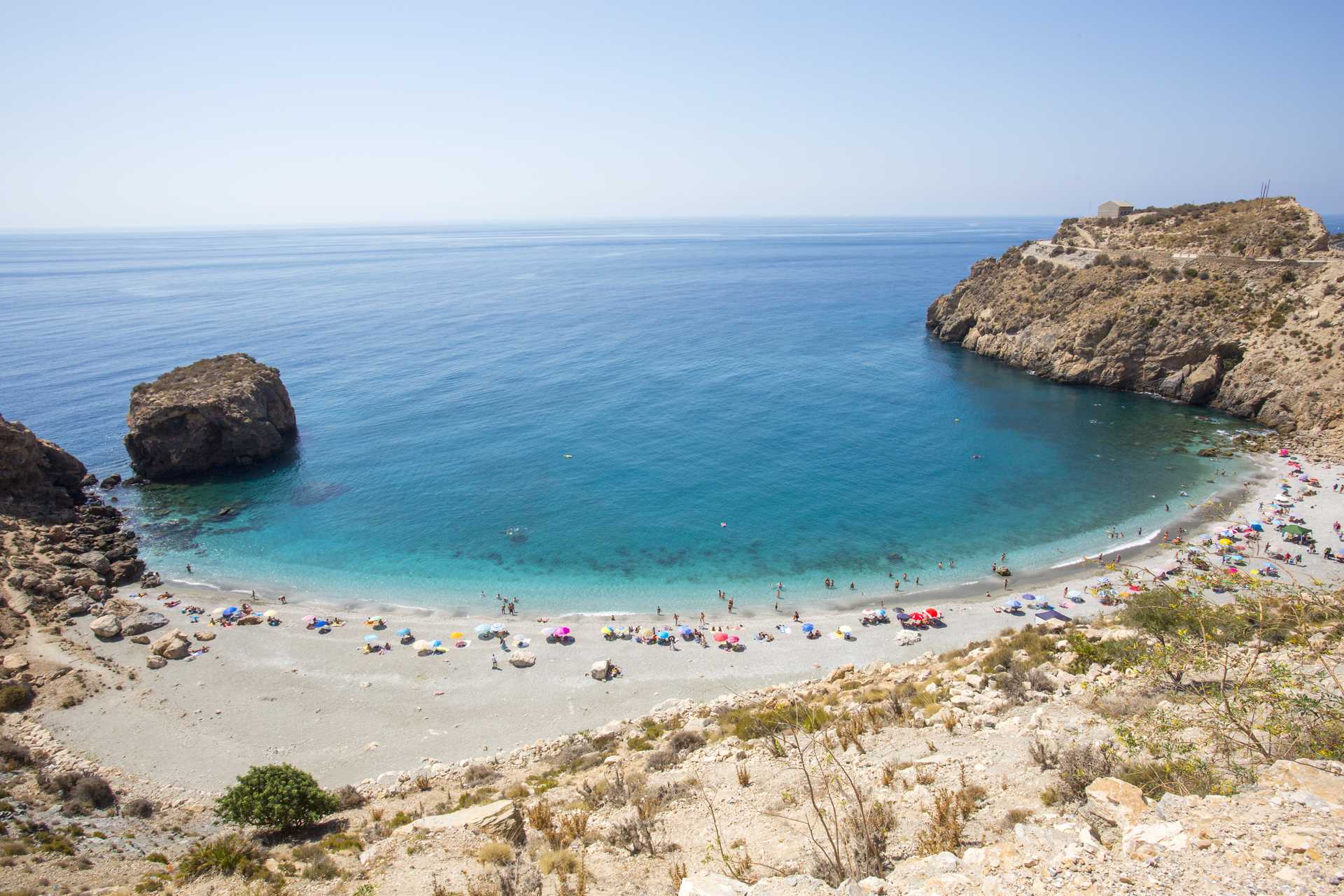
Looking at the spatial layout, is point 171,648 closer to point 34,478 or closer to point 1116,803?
point 34,478

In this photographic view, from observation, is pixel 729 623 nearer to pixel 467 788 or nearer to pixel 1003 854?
pixel 467 788

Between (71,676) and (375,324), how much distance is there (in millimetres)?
87996

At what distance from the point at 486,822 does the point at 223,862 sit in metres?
6.60

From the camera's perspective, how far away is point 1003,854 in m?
10.2

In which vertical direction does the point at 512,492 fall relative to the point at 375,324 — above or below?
below

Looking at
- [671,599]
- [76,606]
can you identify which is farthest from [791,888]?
[76,606]

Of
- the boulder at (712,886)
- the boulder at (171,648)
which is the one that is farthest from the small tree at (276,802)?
the boulder at (171,648)

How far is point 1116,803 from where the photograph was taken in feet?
36.2

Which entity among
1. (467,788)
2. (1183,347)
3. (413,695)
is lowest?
(413,695)

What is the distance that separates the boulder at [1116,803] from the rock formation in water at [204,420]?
6372 cm

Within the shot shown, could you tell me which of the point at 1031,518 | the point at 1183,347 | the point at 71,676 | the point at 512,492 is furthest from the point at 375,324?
the point at 1183,347

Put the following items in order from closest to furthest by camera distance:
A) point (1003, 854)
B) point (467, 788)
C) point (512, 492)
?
point (1003, 854) → point (467, 788) → point (512, 492)

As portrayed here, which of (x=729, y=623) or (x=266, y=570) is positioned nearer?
(x=729, y=623)

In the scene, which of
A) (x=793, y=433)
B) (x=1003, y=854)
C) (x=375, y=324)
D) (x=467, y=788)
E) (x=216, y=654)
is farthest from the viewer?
(x=375, y=324)
